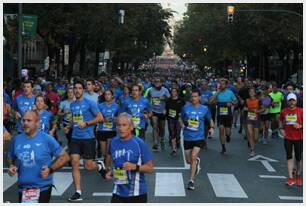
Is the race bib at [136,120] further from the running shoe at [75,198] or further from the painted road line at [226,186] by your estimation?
the running shoe at [75,198]

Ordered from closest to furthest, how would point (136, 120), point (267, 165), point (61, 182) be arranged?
point (61, 182) < point (136, 120) < point (267, 165)

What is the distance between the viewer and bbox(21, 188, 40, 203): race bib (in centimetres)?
643

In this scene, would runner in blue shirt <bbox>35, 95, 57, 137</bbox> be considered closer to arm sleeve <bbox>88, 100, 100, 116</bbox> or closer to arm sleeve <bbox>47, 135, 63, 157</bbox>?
arm sleeve <bbox>88, 100, 100, 116</bbox>

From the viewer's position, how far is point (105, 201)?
928 centimetres

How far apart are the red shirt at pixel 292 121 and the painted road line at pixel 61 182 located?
363 centimetres

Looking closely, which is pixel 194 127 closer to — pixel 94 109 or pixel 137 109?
pixel 94 109

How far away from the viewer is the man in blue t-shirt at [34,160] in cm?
642

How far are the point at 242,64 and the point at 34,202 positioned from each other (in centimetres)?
7187

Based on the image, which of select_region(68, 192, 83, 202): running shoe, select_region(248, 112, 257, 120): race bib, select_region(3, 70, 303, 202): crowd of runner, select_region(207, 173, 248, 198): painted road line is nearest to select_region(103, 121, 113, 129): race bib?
select_region(3, 70, 303, 202): crowd of runner

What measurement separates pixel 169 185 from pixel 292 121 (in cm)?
222

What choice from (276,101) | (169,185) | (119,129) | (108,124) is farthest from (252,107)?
(119,129)

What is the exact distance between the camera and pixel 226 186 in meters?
10.7

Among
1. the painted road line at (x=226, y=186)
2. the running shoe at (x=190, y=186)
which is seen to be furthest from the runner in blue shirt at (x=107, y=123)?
the running shoe at (x=190, y=186)

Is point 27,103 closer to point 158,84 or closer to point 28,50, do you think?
point 158,84
